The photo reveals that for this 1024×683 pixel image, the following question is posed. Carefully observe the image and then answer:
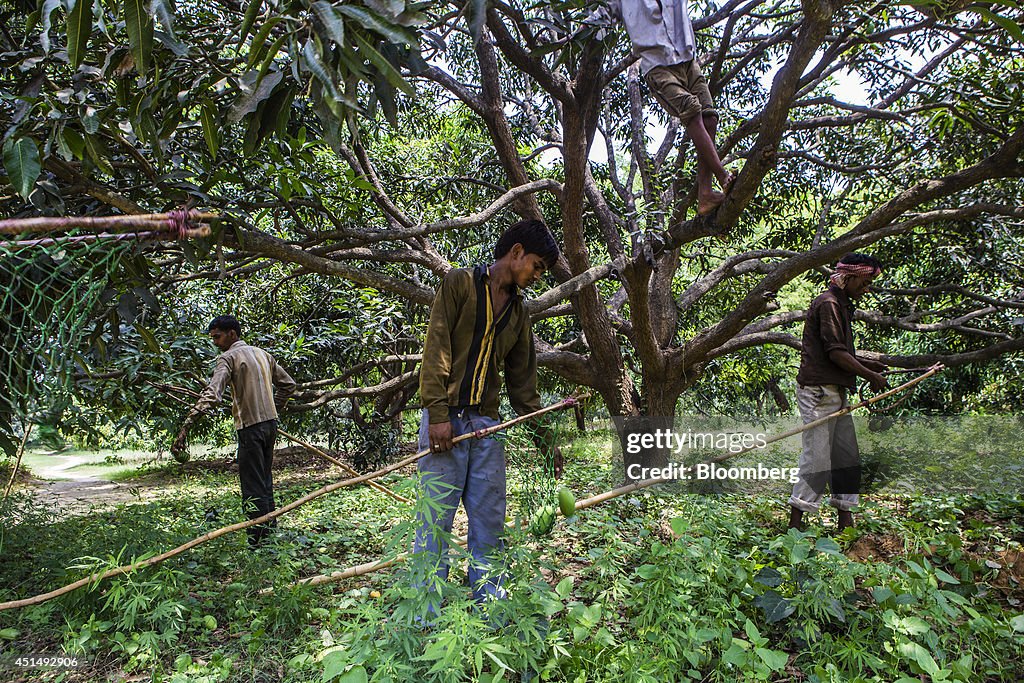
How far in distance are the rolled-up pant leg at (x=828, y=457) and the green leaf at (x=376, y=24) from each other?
337 cm

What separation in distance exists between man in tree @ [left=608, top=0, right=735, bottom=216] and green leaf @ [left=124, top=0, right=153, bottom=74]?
2190mm

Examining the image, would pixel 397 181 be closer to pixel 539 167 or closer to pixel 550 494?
pixel 539 167

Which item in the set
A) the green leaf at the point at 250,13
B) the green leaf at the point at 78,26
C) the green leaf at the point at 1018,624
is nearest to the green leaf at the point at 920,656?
the green leaf at the point at 1018,624

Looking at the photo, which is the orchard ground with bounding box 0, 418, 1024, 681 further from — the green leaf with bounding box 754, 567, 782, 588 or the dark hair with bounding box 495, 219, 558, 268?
the dark hair with bounding box 495, 219, 558, 268

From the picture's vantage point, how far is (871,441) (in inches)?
302

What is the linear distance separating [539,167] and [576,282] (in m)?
3.54

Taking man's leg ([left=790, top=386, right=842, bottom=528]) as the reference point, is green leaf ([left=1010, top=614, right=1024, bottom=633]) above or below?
below

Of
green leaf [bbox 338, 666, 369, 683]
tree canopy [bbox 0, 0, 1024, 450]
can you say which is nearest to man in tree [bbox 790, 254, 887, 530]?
tree canopy [bbox 0, 0, 1024, 450]

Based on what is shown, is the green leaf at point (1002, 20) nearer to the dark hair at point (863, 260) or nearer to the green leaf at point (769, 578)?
the dark hair at point (863, 260)

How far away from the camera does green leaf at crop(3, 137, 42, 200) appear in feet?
8.48

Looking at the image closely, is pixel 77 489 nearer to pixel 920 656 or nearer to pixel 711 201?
pixel 711 201

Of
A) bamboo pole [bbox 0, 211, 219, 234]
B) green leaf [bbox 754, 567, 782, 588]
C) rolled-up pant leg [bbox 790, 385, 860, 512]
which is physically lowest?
green leaf [bbox 754, 567, 782, 588]

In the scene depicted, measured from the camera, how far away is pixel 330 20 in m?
1.89

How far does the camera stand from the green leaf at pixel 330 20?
72.8 inches
